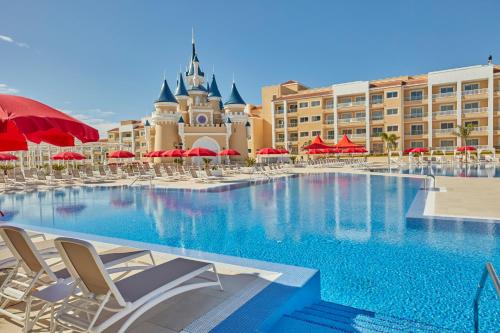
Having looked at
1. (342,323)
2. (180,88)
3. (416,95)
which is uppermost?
(180,88)

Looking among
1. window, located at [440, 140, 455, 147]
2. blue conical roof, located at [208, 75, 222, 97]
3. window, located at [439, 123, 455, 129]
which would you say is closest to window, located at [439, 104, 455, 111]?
window, located at [439, 123, 455, 129]

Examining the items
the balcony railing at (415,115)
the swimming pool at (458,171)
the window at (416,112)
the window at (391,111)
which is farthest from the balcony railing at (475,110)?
the swimming pool at (458,171)

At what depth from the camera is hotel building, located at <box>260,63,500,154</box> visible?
42.4 m

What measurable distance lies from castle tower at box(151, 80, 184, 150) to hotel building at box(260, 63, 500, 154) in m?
18.4

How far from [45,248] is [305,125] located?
49973 mm

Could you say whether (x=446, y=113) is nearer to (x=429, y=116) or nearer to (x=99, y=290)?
(x=429, y=116)

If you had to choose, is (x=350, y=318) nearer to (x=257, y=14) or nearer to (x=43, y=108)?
(x=43, y=108)

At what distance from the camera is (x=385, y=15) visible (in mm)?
24547

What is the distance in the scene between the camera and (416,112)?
46.2m

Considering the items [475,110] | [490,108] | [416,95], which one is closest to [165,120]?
[416,95]

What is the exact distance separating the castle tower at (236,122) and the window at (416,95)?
22.4 metres

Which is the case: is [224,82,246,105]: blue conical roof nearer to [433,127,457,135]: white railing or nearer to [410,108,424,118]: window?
[410,108,424,118]: window

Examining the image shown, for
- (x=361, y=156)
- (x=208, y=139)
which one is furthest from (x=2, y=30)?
(x=361, y=156)

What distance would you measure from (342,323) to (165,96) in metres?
41.7
